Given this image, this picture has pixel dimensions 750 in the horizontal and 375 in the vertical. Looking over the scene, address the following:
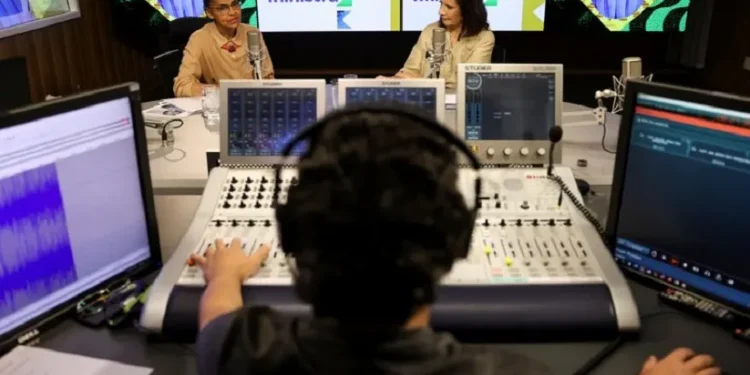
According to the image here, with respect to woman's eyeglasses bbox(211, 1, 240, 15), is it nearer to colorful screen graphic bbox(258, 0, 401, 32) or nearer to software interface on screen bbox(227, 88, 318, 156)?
colorful screen graphic bbox(258, 0, 401, 32)

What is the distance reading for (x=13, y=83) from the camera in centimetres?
193

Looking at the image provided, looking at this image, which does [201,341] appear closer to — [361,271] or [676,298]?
[361,271]

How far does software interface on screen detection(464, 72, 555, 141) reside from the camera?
1.68 meters

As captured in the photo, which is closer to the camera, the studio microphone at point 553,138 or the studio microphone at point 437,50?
the studio microphone at point 553,138

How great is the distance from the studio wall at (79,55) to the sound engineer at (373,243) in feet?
10.6

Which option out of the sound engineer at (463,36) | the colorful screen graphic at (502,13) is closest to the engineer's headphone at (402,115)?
the sound engineer at (463,36)

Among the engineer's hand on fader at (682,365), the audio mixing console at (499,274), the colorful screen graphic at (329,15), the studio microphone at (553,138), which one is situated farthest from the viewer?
the colorful screen graphic at (329,15)

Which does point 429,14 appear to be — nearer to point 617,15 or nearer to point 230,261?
point 617,15

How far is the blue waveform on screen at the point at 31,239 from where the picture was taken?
3.66 ft

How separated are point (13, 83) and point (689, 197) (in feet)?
5.68

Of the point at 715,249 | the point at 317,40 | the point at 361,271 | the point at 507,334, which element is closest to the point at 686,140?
the point at 715,249

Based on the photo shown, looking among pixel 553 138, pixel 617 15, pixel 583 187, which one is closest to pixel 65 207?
pixel 553 138

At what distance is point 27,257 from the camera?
1.15 metres

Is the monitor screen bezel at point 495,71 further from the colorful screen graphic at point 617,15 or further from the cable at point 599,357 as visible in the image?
the colorful screen graphic at point 617,15
